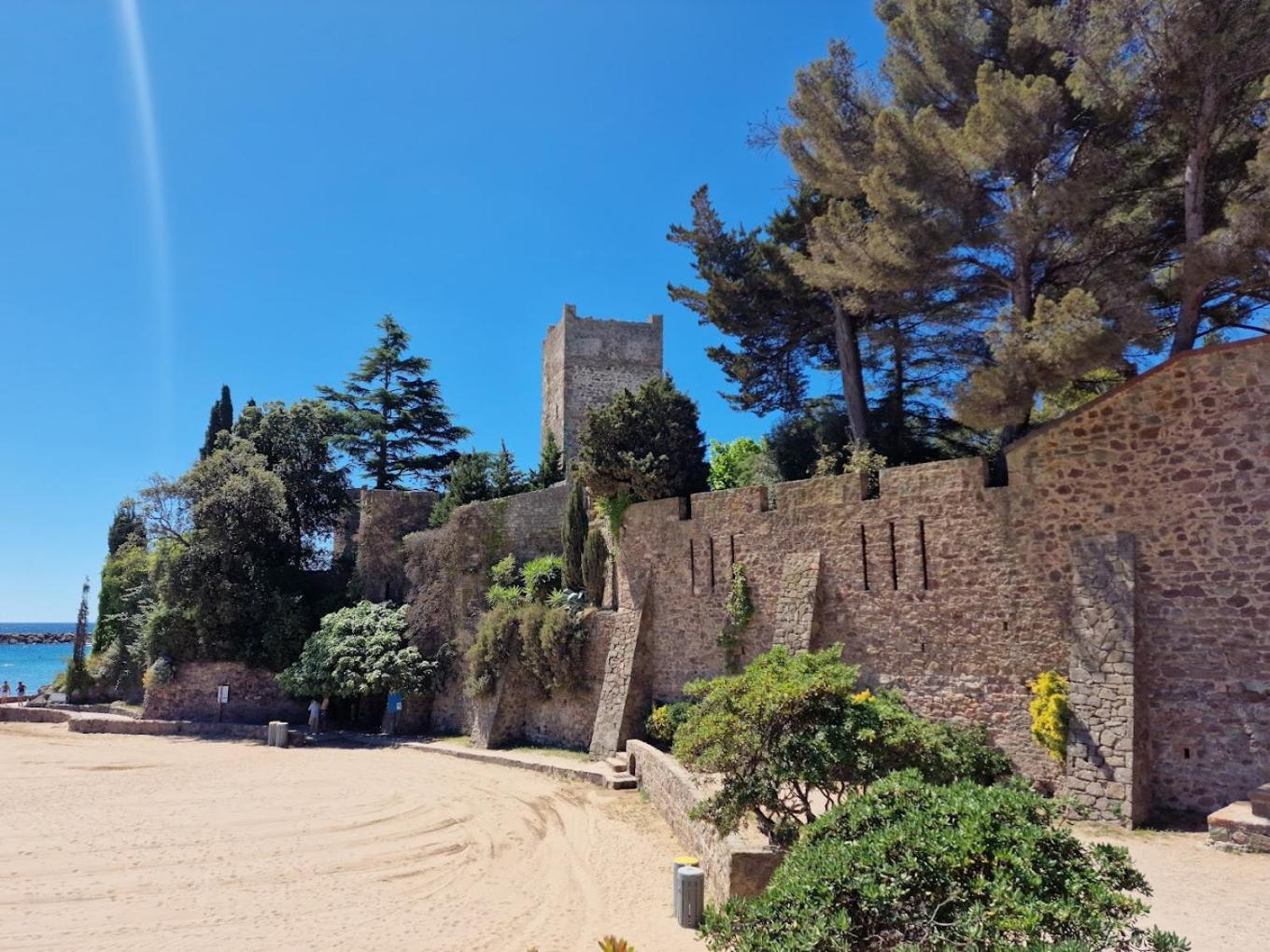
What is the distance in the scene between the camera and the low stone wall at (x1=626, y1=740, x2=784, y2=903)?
845cm

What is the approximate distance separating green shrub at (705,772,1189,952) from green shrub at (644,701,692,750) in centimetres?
967

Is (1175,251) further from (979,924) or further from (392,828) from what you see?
(392,828)

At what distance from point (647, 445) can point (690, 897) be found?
438 inches

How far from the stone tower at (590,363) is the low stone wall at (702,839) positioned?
65.9 feet

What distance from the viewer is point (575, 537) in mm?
20547

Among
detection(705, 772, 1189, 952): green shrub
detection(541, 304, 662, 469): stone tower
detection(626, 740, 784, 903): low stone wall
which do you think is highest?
detection(541, 304, 662, 469): stone tower

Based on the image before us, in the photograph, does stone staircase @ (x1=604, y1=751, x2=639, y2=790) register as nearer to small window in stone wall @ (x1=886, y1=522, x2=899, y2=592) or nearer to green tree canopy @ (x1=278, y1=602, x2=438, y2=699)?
small window in stone wall @ (x1=886, y1=522, x2=899, y2=592)

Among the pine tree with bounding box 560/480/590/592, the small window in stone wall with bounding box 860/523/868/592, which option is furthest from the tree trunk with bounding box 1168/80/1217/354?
the pine tree with bounding box 560/480/590/592

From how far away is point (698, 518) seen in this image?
17203mm

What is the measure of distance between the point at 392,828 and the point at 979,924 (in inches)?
424

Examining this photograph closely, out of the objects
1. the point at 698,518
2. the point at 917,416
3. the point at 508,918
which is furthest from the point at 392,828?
the point at 917,416

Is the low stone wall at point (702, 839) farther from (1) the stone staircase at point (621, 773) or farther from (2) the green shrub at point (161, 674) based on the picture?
(2) the green shrub at point (161, 674)

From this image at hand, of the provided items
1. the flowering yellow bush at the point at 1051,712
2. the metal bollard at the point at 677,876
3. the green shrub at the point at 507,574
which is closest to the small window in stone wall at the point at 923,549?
the flowering yellow bush at the point at 1051,712

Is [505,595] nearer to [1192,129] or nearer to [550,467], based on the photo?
[550,467]
